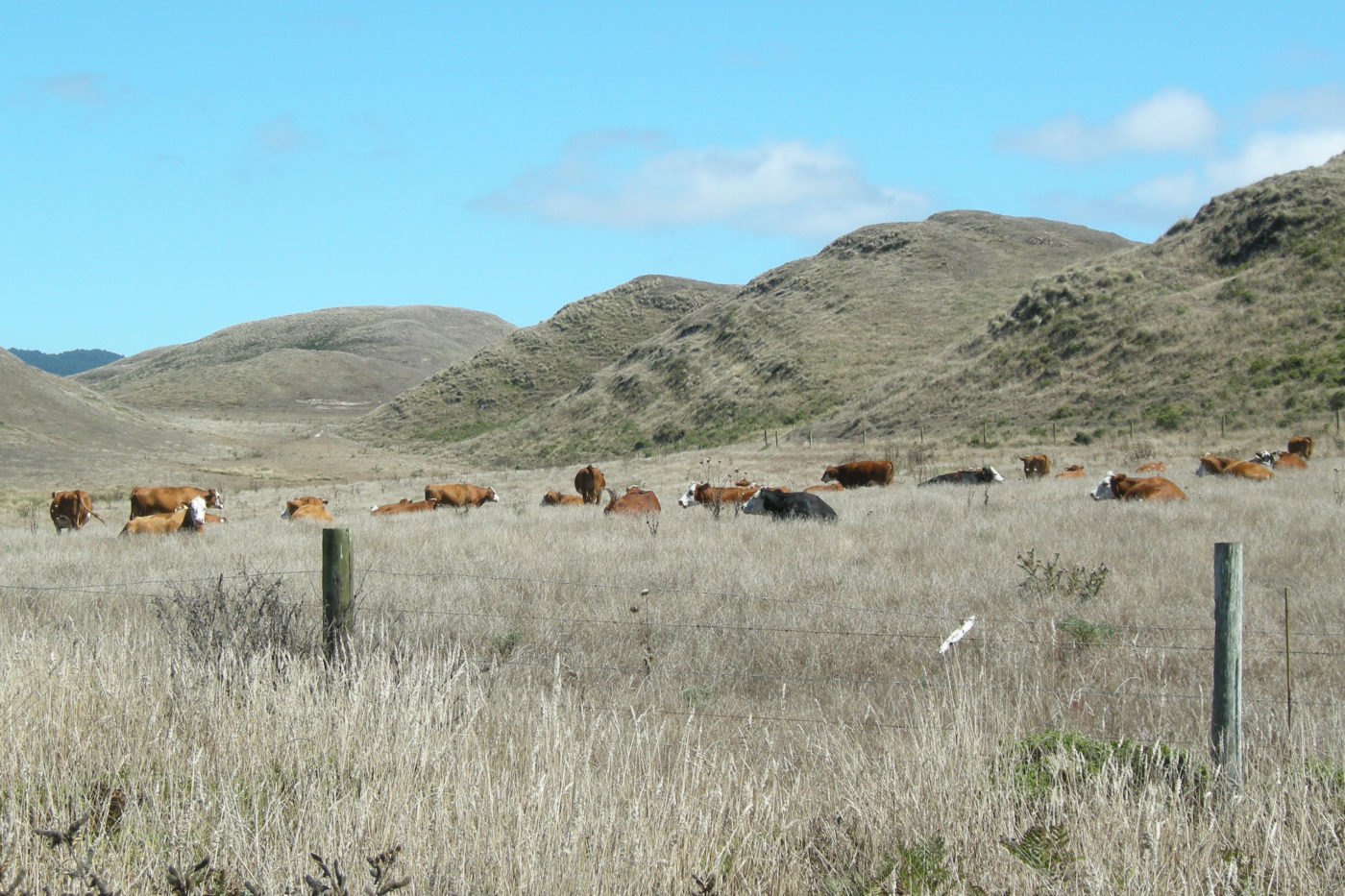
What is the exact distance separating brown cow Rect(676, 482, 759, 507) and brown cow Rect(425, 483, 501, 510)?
5.33m

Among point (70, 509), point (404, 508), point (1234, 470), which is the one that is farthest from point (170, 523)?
point (1234, 470)

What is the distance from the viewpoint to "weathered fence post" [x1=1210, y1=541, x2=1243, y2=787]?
4.08m

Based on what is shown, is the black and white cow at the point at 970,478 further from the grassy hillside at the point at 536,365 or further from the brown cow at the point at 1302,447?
the grassy hillside at the point at 536,365

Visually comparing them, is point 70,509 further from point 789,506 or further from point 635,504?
point 789,506

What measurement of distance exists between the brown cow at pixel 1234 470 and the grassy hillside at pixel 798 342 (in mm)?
35061

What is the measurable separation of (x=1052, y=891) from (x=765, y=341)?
226 ft

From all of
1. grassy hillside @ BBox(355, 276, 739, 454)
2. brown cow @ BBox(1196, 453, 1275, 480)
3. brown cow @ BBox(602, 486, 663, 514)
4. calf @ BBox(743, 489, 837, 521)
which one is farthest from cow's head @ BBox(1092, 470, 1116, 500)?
A: grassy hillside @ BBox(355, 276, 739, 454)

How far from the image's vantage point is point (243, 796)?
411cm

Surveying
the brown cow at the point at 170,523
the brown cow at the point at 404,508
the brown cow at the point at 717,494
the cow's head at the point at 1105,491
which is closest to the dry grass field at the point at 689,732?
the brown cow at the point at 170,523

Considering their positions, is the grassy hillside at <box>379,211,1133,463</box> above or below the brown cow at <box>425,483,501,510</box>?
above

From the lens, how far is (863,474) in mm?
24500

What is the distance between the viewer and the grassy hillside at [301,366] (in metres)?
122

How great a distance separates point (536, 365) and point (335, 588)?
98.3m

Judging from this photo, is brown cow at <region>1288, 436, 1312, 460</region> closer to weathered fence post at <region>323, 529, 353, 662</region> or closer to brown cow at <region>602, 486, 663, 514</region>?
brown cow at <region>602, 486, 663, 514</region>
